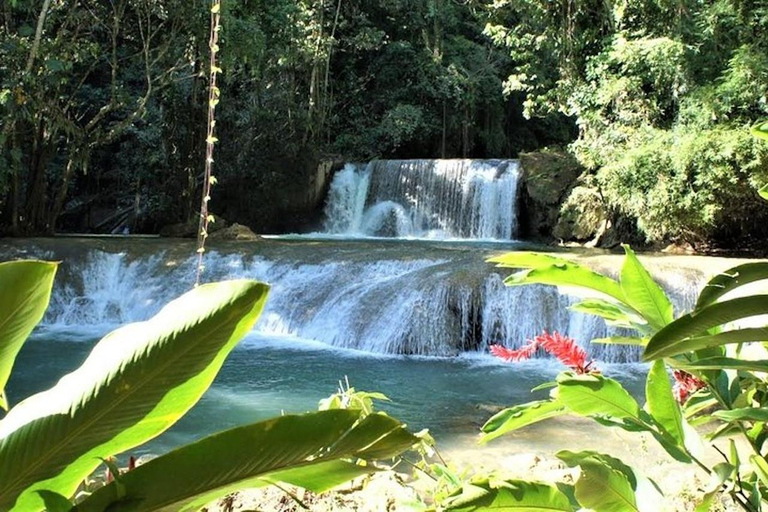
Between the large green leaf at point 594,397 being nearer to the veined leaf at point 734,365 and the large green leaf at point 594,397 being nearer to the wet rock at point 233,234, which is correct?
the veined leaf at point 734,365

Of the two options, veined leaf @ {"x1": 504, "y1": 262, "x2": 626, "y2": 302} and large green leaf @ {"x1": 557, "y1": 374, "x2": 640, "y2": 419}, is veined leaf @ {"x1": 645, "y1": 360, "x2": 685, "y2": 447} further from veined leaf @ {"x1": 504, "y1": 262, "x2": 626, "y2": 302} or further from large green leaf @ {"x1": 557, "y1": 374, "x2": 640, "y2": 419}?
veined leaf @ {"x1": 504, "y1": 262, "x2": 626, "y2": 302}

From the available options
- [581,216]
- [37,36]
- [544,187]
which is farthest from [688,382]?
[544,187]

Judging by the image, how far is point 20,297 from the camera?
0.75 metres

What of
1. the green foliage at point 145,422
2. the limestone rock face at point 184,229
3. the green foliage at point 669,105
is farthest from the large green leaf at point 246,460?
the limestone rock face at point 184,229

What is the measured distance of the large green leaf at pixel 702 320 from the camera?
35.5 inches

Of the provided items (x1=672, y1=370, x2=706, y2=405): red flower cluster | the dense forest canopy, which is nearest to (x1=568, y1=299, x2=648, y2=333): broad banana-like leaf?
(x1=672, y1=370, x2=706, y2=405): red flower cluster

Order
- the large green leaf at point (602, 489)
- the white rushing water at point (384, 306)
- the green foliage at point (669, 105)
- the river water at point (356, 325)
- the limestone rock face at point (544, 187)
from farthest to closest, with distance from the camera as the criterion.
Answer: the limestone rock face at point (544, 187), the green foliage at point (669, 105), the white rushing water at point (384, 306), the river water at point (356, 325), the large green leaf at point (602, 489)

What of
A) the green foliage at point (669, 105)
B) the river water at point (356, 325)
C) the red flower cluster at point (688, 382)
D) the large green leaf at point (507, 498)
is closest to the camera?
the large green leaf at point (507, 498)

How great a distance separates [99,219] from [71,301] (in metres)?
8.86

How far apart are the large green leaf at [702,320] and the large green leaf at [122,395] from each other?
49 cm

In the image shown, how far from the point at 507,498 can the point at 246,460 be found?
461mm

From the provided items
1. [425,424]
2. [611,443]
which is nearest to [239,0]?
[425,424]

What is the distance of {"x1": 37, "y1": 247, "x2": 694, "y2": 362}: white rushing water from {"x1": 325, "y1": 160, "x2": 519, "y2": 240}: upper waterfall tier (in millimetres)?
7015

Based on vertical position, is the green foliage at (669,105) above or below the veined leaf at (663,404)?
above
